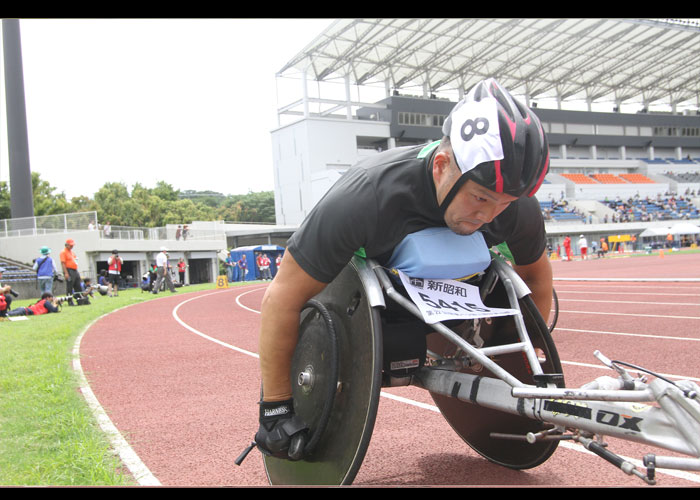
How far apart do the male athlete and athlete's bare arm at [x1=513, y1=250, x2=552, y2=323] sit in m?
0.30

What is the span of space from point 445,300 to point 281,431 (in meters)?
0.83

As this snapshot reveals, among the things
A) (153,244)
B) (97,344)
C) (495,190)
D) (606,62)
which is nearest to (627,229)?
(606,62)

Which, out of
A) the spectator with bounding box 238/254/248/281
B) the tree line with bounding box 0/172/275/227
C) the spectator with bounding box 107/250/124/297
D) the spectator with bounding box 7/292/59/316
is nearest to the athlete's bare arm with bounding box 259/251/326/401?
the spectator with bounding box 7/292/59/316

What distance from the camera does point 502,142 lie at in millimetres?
1944

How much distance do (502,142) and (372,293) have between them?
69 centimetres

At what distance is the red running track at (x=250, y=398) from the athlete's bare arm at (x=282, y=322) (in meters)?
0.75

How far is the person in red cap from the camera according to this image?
48.5 feet

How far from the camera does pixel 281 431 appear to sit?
2.26m

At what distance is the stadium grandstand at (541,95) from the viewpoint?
47875 mm

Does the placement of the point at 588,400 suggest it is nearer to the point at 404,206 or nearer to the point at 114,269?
the point at 404,206

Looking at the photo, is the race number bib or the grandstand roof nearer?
the race number bib

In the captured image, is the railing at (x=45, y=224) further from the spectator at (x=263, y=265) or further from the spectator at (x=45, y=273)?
the spectator at (x=45, y=273)

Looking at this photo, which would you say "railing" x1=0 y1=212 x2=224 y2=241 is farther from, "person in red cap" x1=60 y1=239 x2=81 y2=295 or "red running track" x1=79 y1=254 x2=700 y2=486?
"red running track" x1=79 y1=254 x2=700 y2=486
